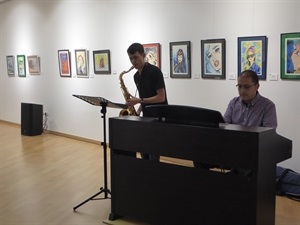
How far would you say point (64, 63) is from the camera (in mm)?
7043

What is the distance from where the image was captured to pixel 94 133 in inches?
260

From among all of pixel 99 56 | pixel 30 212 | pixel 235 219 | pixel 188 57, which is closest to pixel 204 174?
pixel 235 219

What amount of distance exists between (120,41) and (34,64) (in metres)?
2.92

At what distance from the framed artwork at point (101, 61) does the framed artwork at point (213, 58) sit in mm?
2006

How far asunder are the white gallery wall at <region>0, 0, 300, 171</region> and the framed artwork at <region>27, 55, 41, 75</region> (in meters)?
0.12

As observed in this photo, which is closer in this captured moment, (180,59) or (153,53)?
(180,59)

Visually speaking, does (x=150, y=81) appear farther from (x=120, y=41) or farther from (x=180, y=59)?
(x=120, y=41)

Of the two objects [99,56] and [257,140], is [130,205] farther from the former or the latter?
[99,56]

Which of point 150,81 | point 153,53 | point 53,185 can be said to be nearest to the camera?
point 150,81

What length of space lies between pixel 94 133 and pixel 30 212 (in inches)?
129

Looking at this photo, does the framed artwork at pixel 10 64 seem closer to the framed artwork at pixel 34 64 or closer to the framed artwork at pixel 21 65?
the framed artwork at pixel 21 65

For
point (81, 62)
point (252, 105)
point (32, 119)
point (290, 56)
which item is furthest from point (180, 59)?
point (32, 119)

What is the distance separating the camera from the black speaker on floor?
24.0 ft

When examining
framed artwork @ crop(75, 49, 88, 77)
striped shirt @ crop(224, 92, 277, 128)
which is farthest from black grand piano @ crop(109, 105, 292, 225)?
framed artwork @ crop(75, 49, 88, 77)
